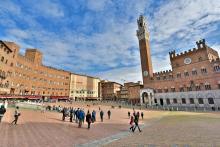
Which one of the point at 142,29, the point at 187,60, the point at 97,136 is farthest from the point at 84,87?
the point at 97,136

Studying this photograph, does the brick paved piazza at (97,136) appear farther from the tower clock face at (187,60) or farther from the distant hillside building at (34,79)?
the tower clock face at (187,60)

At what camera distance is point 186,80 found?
1802 inches

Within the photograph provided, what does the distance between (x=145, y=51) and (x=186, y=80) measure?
858 inches

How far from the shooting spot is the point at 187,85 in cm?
4538

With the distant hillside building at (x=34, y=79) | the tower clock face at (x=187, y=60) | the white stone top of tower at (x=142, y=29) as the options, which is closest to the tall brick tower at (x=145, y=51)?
the white stone top of tower at (x=142, y=29)

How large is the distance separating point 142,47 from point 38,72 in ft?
153

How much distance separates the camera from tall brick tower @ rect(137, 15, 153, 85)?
58906 mm

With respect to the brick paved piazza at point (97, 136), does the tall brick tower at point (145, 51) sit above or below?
above

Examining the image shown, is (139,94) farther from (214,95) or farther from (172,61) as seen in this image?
(214,95)

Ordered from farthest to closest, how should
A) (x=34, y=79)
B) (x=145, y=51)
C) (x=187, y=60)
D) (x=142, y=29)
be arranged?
(x=142, y=29) → (x=145, y=51) → (x=34, y=79) → (x=187, y=60)

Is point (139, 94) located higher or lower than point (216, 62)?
lower

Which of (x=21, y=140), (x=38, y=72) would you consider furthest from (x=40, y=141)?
(x=38, y=72)

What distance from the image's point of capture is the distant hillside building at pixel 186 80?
129ft

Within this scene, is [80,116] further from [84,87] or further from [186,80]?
[84,87]
